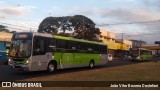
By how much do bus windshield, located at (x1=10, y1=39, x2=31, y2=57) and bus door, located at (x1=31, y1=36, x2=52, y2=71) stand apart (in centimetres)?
45

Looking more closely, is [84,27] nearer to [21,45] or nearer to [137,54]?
[137,54]

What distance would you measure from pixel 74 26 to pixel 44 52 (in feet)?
174

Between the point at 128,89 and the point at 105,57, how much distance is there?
64.8 ft

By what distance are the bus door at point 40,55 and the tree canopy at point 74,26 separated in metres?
49.6

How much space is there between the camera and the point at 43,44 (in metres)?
20.9

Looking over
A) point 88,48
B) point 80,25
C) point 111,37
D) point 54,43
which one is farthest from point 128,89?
point 111,37

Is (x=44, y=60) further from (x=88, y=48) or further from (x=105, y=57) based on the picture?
(x=105, y=57)

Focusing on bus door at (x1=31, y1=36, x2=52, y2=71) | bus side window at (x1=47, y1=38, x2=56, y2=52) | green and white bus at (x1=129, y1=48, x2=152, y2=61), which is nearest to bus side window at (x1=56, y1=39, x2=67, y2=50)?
bus side window at (x1=47, y1=38, x2=56, y2=52)

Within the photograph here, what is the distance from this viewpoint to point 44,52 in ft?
68.4

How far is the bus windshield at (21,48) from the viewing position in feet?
64.3

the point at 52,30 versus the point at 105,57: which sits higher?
the point at 52,30

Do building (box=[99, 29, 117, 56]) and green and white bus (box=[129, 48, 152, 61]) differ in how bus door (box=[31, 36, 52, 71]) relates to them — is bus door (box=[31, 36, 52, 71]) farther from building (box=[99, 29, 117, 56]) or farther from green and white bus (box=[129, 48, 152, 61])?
building (box=[99, 29, 117, 56])

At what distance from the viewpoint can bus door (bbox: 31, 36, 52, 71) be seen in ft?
65.4

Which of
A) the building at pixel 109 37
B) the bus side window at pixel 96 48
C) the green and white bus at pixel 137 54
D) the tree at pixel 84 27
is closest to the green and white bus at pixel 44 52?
the bus side window at pixel 96 48
